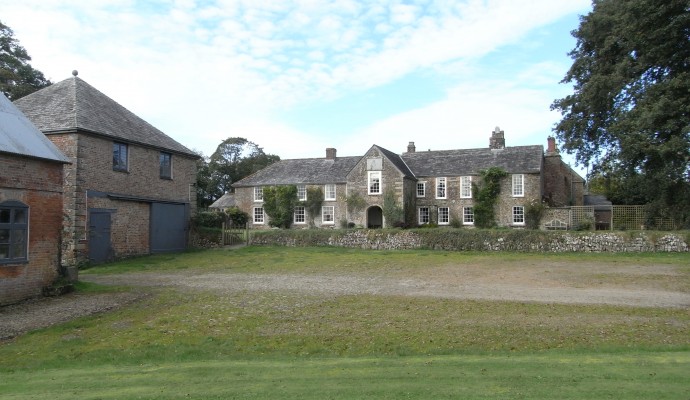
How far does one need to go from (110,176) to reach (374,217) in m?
25.1

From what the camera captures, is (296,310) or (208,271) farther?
(208,271)

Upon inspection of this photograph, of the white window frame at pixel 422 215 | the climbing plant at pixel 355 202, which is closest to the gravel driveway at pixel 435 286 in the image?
the climbing plant at pixel 355 202

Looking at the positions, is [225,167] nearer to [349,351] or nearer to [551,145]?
[551,145]

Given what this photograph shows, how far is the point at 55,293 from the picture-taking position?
15.8 meters

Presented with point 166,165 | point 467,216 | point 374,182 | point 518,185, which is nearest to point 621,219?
point 518,185

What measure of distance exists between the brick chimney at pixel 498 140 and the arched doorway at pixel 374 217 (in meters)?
11.4

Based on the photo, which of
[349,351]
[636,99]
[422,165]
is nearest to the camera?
[349,351]

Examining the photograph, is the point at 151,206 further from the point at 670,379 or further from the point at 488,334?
the point at 670,379

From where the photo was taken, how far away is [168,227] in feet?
96.7

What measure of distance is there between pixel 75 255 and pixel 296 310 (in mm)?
14878

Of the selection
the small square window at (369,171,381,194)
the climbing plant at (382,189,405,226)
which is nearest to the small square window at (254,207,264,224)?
the small square window at (369,171,381,194)

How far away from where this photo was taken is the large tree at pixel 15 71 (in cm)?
3928

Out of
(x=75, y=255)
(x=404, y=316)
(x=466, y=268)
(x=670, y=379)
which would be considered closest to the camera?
(x=670, y=379)

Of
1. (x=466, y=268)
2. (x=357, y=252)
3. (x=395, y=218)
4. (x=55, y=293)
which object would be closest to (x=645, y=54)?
(x=466, y=268)
